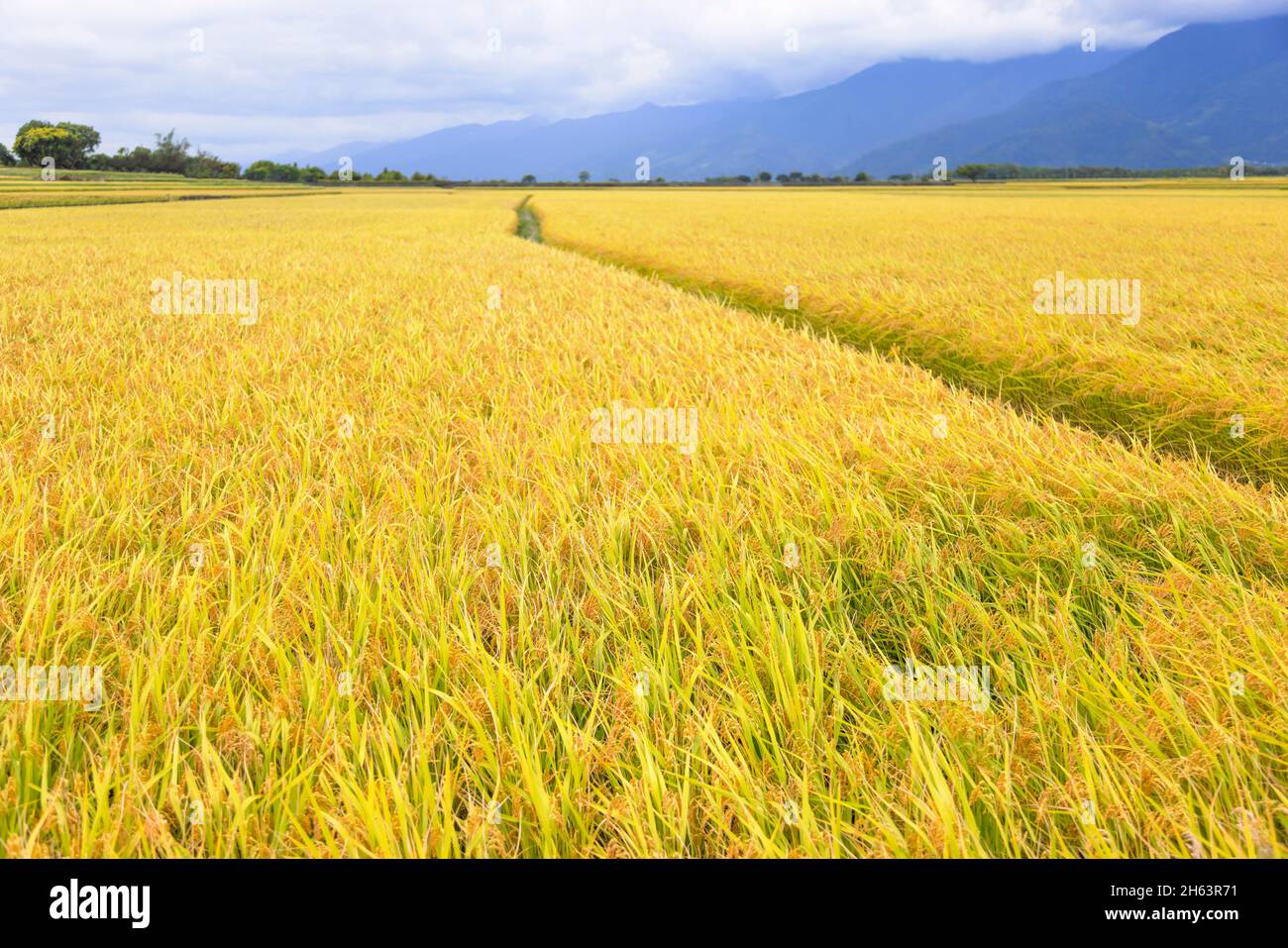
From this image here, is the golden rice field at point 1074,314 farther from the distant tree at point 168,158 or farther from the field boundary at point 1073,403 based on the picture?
the distant tree at point 168,158

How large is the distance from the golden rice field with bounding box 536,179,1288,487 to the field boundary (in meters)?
0.01

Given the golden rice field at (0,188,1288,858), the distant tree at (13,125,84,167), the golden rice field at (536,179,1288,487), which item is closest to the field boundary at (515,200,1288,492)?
the golden rice field at (536,179,1288,487)

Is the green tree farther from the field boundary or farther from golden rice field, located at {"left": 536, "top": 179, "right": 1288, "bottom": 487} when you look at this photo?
the field boundary

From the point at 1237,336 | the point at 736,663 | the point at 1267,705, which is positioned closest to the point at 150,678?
the point at 736,663

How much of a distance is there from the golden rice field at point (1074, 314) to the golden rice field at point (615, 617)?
0.19 m

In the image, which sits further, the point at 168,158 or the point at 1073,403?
the point at 168,158

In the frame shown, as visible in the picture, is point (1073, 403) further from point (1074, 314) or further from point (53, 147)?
point (53, 147)

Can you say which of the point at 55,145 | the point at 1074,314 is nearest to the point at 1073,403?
the point at 1074,314

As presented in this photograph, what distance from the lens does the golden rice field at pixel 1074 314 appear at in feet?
12.8

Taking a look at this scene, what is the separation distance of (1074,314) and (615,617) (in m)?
5.99

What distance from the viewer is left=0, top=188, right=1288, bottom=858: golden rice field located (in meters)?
1.06

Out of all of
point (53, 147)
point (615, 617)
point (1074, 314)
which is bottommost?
point (615, 617)

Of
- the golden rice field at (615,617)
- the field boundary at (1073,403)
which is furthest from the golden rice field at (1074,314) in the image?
the golden rice field at (615,617)

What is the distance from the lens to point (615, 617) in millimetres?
1610
